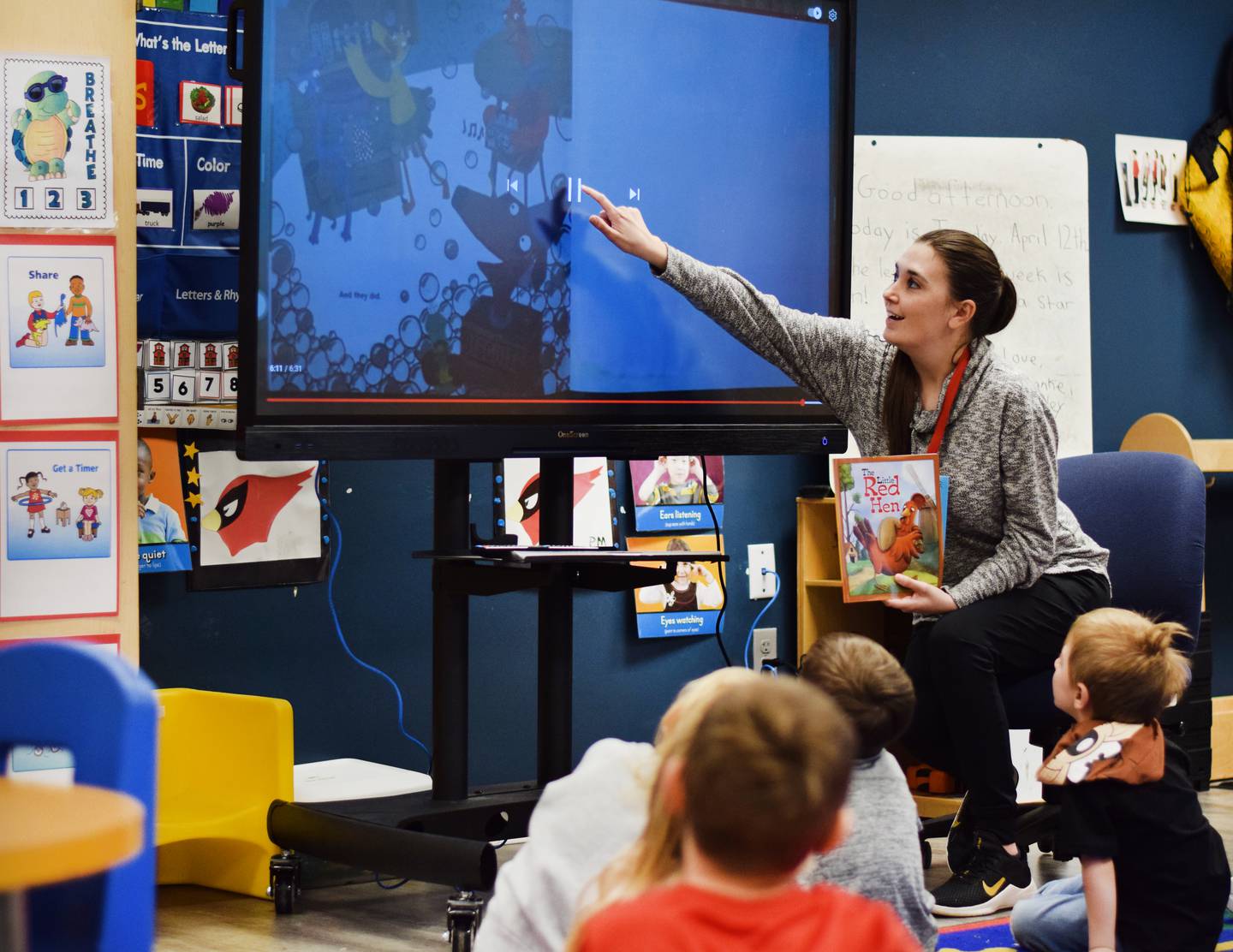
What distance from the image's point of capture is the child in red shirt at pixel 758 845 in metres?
0.97

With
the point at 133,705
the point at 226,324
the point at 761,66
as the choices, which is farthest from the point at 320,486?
the point at 133,705

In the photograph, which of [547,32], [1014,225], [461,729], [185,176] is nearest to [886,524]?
[461,729]

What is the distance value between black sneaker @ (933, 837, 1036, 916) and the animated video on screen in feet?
3.24

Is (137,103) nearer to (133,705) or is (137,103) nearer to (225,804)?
(225,804)

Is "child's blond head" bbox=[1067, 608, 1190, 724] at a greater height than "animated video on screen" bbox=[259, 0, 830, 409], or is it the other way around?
"animated video on screen" bbox=[259, 0, 830, 409]

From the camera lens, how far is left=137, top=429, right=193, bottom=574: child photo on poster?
305 cm

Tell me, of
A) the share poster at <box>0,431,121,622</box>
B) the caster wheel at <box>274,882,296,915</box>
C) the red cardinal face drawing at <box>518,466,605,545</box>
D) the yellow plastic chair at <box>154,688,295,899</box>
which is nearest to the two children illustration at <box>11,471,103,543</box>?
the share poster at <box>0,431,121,622</box>

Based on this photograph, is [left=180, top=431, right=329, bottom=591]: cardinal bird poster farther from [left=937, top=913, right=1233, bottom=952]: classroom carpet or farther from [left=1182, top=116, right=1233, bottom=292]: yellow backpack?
[left=1182, top=116, right=1233, bottom=292]: yellow backpack

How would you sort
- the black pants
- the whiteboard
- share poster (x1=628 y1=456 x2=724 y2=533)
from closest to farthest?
the black pants
share poster (x1=628 y1=456 x2=724 y2=533)
the whiteboard

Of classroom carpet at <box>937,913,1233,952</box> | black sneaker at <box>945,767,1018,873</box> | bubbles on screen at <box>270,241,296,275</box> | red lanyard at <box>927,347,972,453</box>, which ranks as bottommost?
classroom carpet at <box>937,913,1233,952</box>

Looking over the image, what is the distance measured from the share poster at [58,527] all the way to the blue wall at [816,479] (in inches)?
21.1

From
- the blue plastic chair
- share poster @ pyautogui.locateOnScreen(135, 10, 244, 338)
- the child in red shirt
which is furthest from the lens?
share poster @ pyautogui.locateOnScreen(135, 10, 244, 338)

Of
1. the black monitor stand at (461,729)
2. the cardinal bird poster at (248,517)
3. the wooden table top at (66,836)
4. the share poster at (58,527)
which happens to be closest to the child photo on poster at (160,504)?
the cardinal bird poster at (248,517)

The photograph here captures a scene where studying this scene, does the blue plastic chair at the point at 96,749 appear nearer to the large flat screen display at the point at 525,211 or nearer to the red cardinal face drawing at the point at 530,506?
the large flat screen display at the point at 525,211
